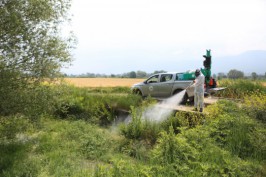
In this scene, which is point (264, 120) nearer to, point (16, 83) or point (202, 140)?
point (202, 140)

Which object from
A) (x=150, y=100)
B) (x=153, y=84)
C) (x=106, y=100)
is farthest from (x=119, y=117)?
(x=153, y=84)

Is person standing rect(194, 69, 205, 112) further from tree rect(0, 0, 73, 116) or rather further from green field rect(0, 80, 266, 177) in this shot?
tree rect(0, 0, 73, 116)

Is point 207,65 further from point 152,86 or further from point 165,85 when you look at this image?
point 152,86

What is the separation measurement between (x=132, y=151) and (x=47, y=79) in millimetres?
3631

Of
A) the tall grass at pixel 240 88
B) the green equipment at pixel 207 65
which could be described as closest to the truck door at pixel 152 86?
the green equipment at pixel 207 65

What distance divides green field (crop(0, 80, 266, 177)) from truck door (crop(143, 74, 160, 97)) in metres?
5.61

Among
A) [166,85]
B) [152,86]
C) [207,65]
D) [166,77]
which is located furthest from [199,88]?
[152,86]

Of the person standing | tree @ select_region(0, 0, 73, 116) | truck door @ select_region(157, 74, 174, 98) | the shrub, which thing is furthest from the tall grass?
tree @ select_region(0, 0, 73, 116)

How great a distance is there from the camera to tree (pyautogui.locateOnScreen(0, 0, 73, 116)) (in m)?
8.26

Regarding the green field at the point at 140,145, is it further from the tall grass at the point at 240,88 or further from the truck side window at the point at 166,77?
the tall grass at the point at 240,88

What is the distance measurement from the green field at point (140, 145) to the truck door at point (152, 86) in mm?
5611

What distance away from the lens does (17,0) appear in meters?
8.37

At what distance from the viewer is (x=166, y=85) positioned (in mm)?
16766

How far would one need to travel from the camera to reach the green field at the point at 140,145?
6.66 meters
